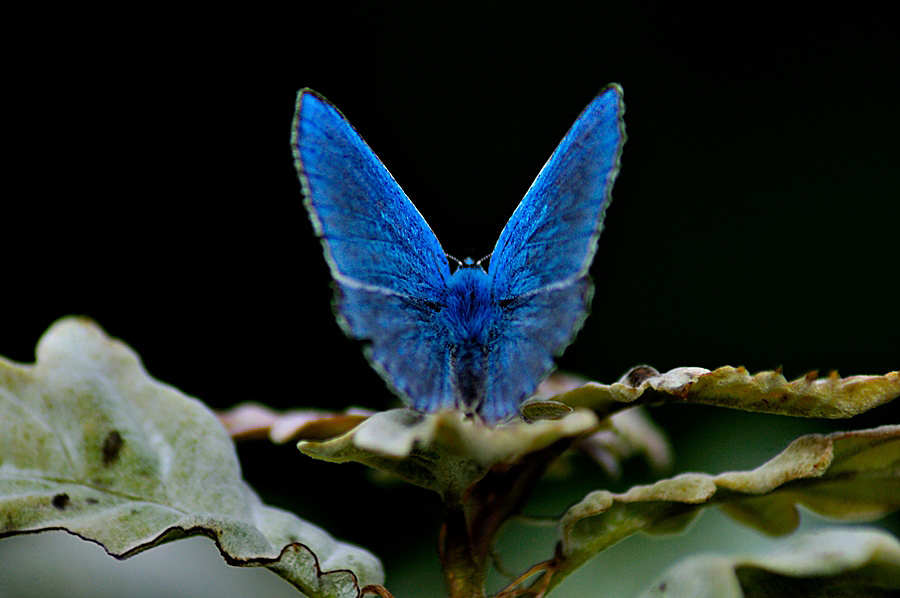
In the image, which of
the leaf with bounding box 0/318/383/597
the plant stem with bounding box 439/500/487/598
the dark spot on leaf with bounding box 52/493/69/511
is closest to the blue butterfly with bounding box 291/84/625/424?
the plant stem with bounding box 439/500/487/598

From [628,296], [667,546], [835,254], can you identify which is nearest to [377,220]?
[667,546]

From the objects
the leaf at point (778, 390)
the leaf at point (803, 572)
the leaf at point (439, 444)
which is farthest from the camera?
the leaf at point (803, 572)

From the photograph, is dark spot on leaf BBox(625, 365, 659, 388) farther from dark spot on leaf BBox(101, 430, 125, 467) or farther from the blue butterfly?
dark spot on leaf BBox(101, 430, 125, 467)

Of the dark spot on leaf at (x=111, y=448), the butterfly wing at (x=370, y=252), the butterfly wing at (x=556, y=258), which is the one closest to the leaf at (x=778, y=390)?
the butterfly wing at (x=556, y=258)

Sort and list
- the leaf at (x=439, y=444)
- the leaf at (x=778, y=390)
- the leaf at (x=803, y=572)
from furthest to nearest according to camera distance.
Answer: the leaf at (x=803, y=572) < the leaf at (x=778, y=390) < the leaf at (x=439, y=444)

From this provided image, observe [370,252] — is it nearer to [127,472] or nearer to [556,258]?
[556,258]

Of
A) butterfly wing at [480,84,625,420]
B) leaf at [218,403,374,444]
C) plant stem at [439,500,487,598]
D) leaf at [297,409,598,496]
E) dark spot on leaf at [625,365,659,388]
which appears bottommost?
plant stem at [439,500,487,598]

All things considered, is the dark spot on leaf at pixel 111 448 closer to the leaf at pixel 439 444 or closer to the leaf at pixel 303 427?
the leaf at pixel 303 427

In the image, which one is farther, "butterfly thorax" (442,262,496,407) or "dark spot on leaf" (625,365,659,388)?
"butterfly thorax" (442,262,496,407)

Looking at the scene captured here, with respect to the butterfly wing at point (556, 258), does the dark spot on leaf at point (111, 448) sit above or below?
below
